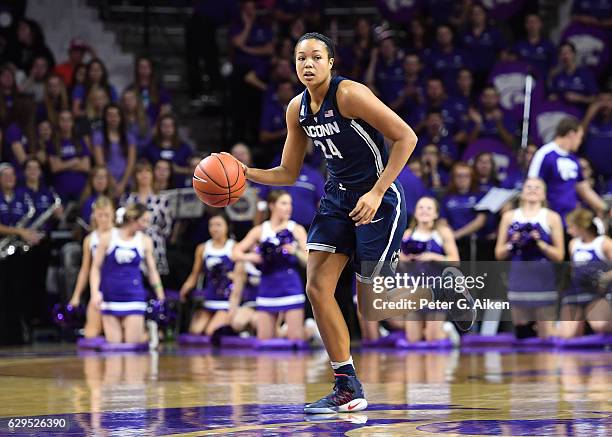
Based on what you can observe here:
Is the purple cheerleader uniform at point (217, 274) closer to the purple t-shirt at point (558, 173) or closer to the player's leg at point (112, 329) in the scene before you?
the player's leg at point (112, 329)

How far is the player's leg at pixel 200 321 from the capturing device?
12328 millimetres

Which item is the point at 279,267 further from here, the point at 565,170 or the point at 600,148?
the point at 600,148

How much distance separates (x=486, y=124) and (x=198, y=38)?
4.13 meters

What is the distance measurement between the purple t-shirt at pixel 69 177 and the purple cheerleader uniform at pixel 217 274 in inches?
78.0

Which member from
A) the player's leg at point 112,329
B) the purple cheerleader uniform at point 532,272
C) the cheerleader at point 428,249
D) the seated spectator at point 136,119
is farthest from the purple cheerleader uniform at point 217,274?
the purple cheerleader uniform at point 532,272

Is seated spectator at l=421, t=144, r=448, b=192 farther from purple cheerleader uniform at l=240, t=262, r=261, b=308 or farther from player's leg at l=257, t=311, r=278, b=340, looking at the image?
player's leg at l=257, t=311, r=278, b=340

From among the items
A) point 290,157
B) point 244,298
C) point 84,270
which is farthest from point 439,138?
point 290,157

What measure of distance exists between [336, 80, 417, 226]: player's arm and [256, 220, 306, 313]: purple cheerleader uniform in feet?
18.5

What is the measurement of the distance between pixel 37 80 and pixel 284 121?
121 inches

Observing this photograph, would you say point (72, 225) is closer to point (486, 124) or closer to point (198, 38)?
point (198, 38)

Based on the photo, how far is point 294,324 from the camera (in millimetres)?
11492

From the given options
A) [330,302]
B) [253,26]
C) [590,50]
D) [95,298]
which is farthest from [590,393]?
[253,26]

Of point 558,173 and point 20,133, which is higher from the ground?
point 20,133

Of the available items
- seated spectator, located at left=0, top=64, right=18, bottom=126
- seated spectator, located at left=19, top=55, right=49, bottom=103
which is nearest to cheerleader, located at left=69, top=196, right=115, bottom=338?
seated spectator, located at left=0, top=64, right=18, bottom=126
